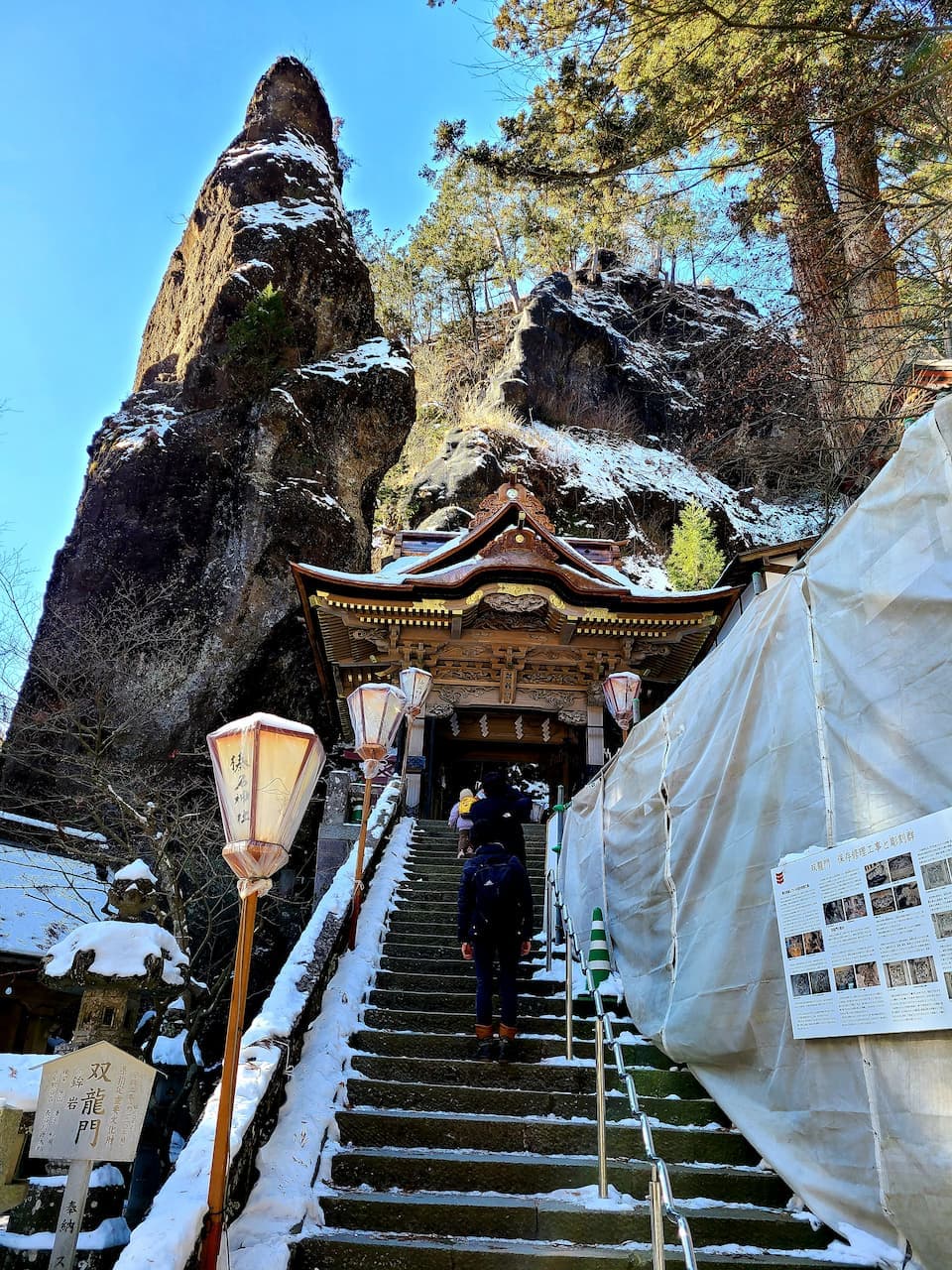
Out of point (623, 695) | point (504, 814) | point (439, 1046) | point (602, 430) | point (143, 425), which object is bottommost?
point (439, 1046)

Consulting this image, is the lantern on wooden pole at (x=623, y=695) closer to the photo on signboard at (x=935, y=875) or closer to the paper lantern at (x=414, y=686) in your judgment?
the paper lantern at (x=414, y=686)

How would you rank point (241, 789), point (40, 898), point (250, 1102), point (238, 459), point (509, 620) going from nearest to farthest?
1. point (241, 789)
2. point (250, 1102)
3. point (40, 898)
4. point (509, 620)
5. point (238, 459)

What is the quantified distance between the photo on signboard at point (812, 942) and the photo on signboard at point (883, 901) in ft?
1.17

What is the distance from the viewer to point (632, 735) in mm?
6578

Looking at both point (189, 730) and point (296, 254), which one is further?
point (296, 254)

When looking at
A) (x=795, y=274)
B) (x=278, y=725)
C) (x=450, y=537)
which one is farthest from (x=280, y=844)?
(x=450, y=537)

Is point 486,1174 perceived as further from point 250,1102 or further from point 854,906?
point 854,906

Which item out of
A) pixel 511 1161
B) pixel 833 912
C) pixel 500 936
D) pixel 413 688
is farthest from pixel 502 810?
pixel 413 688

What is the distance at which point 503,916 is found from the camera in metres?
5.39

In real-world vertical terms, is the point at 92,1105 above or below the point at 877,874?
below

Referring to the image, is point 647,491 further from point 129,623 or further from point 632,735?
point 632,735

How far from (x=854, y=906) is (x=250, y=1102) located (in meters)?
3.06

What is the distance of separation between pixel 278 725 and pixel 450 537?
1592cm

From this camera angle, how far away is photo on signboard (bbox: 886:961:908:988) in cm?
299
